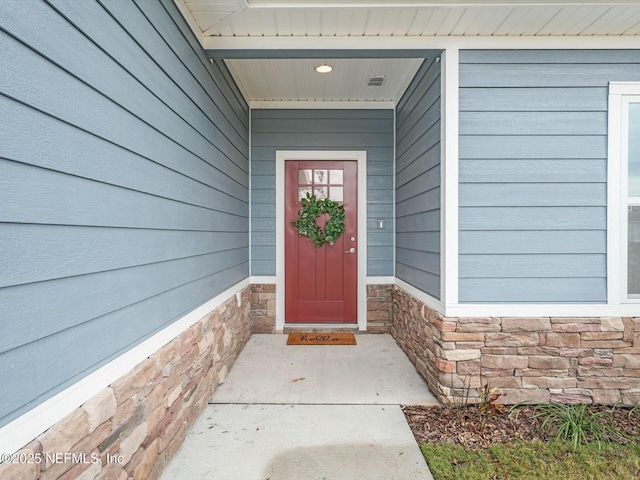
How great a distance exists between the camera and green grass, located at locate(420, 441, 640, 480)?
5.99 feet

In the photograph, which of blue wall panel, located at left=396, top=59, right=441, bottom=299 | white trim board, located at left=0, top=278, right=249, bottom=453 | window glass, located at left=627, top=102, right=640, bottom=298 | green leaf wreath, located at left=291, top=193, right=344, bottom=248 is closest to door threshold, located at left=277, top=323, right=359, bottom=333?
blue wall panel, located at left=396, top=59, right=441, bottom=299

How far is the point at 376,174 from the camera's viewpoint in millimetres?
4145

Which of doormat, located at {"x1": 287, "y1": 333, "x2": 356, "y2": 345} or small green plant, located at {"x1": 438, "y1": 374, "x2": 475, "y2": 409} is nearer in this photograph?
small green plant, located at {"x1": 438, "y1": 374, "x2": 475, "y2": 409}

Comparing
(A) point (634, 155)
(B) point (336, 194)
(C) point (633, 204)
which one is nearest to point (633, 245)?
(C) point (633, 204)

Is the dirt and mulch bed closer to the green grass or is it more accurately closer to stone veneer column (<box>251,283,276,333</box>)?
the green grass

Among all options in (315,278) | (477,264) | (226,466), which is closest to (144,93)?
(226,466)

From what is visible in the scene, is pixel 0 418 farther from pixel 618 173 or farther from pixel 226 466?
pixel 618 173

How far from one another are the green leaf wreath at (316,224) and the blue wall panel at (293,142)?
35 cm

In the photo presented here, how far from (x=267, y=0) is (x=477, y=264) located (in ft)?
7.30

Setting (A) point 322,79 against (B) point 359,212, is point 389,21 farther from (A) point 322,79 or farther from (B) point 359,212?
(B) point 359,212

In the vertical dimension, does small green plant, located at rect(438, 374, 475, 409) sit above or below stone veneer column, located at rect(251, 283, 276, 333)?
below

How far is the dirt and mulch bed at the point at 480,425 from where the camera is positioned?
7.05 feet

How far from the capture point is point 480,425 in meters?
2.28

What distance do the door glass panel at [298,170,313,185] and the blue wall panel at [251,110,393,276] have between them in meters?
0.27
